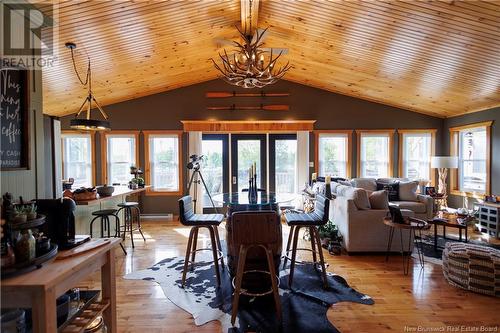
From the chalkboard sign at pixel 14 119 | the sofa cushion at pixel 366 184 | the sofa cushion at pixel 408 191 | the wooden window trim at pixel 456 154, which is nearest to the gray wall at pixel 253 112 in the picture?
the wooden window trim at pixel 456 154

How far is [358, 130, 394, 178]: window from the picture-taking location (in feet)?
21.2

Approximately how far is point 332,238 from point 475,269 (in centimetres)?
167

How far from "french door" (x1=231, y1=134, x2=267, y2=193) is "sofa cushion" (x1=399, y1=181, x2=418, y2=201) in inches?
114

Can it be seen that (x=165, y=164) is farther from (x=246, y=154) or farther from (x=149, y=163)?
(x=246, y=154)

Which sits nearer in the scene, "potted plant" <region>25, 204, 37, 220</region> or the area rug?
"potted plant" <region>25, 204, 37, 220</region>

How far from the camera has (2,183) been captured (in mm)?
1543

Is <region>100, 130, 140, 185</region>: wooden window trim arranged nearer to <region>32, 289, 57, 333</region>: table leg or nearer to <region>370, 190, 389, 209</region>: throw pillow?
<region>370, 190, 389, 209</region>: throw pillow

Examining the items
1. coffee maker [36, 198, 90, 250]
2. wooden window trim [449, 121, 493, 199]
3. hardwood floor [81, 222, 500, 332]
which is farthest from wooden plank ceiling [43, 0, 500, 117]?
hardwood floor [81, 222, 500, 332]

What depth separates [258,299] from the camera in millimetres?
2590

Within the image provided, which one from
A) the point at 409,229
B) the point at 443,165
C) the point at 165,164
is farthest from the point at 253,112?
the point at 443,165

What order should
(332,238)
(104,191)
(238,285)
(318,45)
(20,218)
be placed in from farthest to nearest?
(318,45), (332,238), (104,191), (238,285), (20,218)

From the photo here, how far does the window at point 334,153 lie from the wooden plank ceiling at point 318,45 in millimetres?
1226

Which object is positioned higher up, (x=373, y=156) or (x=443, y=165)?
(x=373, y=156)

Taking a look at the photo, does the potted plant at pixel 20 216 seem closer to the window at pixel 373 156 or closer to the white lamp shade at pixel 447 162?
the window at pixel 373 156
